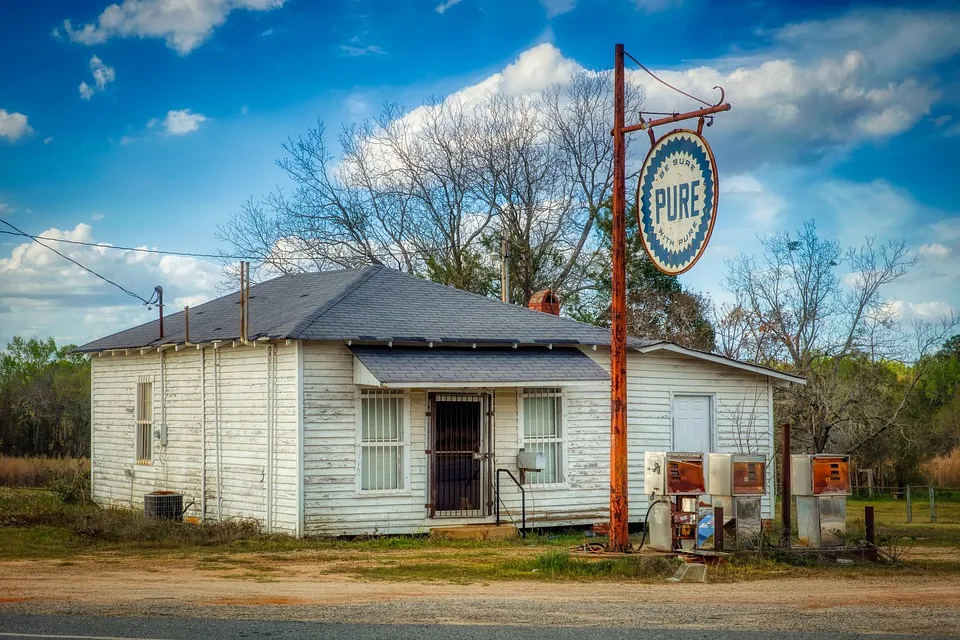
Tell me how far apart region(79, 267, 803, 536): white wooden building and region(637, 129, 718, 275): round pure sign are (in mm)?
5003

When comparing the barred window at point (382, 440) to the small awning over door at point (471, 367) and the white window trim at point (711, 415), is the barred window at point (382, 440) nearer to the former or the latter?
the small awning over door at point (471, 367)

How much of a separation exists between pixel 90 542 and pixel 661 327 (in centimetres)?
2248

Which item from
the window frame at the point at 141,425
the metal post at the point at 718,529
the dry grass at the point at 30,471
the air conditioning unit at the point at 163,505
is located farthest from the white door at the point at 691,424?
the dry grass at the point at 30,471

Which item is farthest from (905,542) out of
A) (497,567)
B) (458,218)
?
(458,218)

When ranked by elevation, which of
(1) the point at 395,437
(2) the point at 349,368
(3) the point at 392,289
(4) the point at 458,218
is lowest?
(1) the point at 395,437

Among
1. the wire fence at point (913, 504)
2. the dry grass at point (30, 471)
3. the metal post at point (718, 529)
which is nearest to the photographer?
the metal post at point (718, 529)

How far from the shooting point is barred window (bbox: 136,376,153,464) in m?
20.7

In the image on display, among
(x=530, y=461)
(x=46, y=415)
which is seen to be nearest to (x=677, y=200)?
(x=530, y=461)

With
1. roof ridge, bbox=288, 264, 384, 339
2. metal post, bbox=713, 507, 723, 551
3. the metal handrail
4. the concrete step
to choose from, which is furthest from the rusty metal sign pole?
roof ridge, bbox=288, 264, 384, 339

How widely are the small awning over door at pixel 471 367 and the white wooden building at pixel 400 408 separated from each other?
0.12 ft

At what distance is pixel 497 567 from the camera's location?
13266 millimetres

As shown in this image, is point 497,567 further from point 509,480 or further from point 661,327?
point 661,327

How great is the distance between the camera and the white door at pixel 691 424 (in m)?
19.2

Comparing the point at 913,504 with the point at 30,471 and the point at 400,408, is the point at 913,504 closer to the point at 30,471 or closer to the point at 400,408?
the point at 400,408
